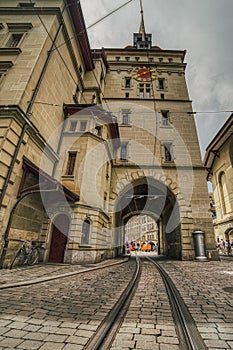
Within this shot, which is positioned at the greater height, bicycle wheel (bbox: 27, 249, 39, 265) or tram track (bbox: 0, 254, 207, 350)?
bicycle wheel (bbox: 27, 249, 39, 265)

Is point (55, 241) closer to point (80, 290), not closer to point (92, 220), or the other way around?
point (92, 220)

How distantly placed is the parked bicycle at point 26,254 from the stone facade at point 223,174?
20775mm

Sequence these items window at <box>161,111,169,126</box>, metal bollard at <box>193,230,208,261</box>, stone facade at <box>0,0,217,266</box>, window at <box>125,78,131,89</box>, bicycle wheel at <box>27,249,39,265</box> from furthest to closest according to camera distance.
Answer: window at <box>125,78,131,89</box> < window at <box>161,111,169,126</box> < metal bollard at <box>193,230,208,261</box> < bicycle wheel at <box>27,249,39,265</box> < stone facade at <box>0,0,217,266</box>

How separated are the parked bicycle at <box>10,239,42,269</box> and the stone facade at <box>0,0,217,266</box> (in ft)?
1.08

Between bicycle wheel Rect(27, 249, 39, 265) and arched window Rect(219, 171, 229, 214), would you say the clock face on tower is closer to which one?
arched window Rect(219, 171, 229, 214)

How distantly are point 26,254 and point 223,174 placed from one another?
24.8 m

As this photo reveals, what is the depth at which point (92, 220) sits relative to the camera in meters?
11.2

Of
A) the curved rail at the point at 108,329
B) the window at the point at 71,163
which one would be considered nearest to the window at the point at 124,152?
the window at the point at 71,163

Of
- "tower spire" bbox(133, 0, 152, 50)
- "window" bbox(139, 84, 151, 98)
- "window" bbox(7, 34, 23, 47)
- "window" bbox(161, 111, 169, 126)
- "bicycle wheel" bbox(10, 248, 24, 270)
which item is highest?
"tower spire" bbox(133, 0, 152, 50)

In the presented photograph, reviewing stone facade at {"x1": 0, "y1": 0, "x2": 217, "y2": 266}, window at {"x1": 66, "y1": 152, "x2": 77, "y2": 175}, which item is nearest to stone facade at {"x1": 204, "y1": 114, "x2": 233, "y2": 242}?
stone facade at {"x1": 0, "y1": 0, "x2": 217, "y2": 266}

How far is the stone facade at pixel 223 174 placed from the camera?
68.7 ft

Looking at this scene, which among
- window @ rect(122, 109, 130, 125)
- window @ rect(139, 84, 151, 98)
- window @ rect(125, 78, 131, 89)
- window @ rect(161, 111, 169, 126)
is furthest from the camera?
window @ rect(125, 78, 131, 89)

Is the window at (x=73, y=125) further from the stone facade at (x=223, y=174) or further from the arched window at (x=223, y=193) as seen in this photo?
the arched window at (x=223, y=193)

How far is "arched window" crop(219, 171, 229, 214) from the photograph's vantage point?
22.7 metres
